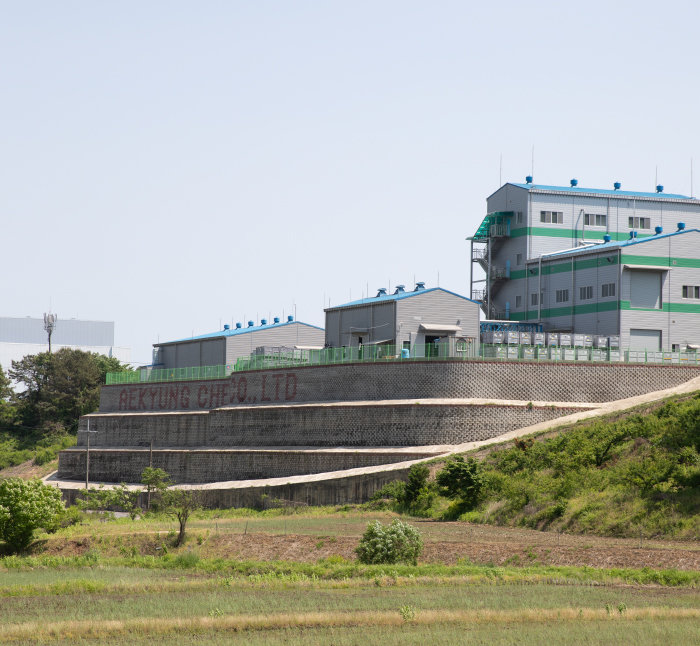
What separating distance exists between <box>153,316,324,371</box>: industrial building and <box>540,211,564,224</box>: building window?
2262cm

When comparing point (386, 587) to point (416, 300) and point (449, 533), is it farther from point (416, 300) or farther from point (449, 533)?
point (416, 300)

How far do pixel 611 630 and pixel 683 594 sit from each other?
227 inches

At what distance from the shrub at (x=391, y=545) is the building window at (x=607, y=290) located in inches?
1439

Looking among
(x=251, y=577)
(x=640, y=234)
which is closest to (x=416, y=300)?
(x=640, y=234)

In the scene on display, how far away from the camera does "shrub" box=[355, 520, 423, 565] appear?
3712 centimetres

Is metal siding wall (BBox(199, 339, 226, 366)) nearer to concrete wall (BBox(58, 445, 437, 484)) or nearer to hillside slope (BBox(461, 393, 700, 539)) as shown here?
concrete wall (BBox(58, 445, 437, 484))

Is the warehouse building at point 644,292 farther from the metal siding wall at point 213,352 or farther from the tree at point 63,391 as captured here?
the tree at point 63,391

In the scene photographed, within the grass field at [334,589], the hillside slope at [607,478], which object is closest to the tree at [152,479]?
the grass field at [334,589]

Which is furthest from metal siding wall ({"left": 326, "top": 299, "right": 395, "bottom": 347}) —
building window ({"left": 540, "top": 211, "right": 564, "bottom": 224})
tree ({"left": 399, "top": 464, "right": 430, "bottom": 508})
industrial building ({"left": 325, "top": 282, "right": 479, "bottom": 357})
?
tree ({"left": 399, "top": 464, "right": 430, "bottom": 508})

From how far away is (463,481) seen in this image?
4991cm

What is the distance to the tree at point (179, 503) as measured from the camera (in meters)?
44.9

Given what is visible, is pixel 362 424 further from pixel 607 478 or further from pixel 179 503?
pixel 607 478

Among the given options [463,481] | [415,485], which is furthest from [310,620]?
[415,485]

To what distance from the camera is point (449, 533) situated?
42.9m
